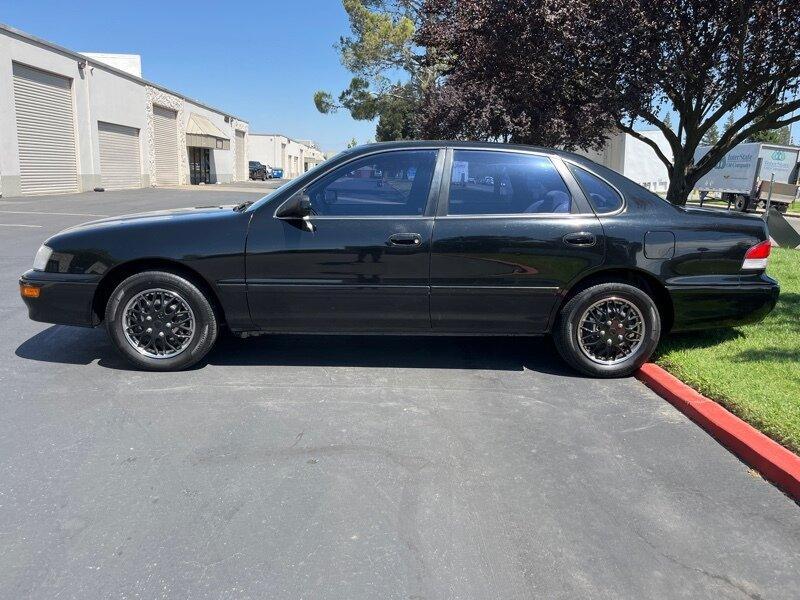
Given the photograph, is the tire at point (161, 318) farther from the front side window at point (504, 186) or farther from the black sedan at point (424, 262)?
the front side window at point (504, 186)

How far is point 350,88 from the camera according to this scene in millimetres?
41281

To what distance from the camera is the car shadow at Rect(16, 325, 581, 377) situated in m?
5.05

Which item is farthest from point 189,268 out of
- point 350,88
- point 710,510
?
point 350,88

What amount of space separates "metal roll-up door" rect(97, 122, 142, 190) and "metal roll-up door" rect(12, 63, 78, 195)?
285 cm

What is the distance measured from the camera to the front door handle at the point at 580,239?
4574mm

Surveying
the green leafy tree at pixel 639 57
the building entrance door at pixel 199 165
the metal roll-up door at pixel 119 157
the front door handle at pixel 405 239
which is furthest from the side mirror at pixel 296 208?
the building entrance door at pixel 199 165

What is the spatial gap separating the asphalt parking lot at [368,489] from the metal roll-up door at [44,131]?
951 inches

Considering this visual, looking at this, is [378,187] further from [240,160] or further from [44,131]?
[240,160]

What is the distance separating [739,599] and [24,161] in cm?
2856

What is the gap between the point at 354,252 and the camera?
452cm

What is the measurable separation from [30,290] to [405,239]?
9.26ft

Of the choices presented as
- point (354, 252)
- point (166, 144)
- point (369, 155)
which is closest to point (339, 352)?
point (354, 252)

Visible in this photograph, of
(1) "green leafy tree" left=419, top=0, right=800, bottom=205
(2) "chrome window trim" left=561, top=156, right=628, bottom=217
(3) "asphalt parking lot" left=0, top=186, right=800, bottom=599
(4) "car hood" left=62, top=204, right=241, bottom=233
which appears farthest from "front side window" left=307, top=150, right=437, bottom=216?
(1) "green leafy tree" left=419, top=0, right=800, bottom=205

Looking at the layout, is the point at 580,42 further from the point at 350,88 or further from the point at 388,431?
the point at 350,88
